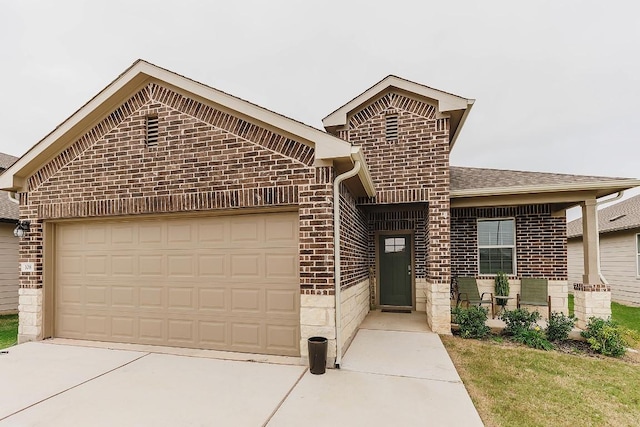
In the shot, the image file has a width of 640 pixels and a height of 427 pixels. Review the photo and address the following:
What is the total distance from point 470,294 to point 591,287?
2523 millimetres

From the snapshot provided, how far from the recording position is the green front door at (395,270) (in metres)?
9.71

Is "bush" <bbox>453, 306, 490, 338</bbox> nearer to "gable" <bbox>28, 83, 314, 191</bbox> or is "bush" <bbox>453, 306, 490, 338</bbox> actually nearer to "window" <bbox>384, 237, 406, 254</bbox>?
"window" <bbox>384, 237, 406, 254</bbox>

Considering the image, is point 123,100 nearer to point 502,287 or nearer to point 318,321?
point 318,321

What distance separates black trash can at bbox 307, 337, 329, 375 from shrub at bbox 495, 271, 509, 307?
20.5 ft

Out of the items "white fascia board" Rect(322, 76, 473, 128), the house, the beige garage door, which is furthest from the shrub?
the beige garage door

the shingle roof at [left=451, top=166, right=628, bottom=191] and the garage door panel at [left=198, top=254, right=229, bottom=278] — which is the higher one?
the shingle roof at [left=451, top=166, right=628, bottom=191]

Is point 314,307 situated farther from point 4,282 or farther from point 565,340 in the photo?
point 4,282

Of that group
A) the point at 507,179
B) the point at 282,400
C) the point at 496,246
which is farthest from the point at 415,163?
the point at 282,400

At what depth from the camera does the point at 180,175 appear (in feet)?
18.9

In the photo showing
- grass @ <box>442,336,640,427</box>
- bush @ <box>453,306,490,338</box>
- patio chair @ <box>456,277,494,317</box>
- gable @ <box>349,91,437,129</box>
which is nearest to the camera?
grass @ <box>442,336,640,427</box>

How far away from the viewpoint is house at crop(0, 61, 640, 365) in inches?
206

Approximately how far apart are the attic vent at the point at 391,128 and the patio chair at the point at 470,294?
4277 mm

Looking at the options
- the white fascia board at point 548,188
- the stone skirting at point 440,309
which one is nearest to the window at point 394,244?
the white fascia board at point 548,188

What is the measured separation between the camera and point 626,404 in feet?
13.3
